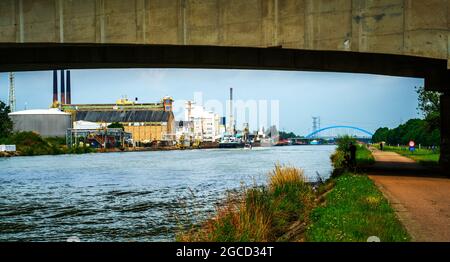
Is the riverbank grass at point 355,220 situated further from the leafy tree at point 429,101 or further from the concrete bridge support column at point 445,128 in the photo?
the leafy tree at point 429,101

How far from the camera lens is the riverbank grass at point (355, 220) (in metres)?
11.8

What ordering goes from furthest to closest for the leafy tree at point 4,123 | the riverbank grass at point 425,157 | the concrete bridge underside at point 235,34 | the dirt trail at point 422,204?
the leafy tree at point 4,123 → the riverbank grass at point 425,157 → the concrete bridge underside at point 235,34 → the dirt trail at point 422,204

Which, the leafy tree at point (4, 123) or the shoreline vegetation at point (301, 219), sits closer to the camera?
the shoreline vegetation at point (301, 219)

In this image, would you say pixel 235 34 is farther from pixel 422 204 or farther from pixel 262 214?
pixel 262 214

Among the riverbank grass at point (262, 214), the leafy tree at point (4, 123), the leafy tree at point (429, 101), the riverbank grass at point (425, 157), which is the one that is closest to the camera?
the riverbank grass at point (262, 214)

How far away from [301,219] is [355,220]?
12.6 ft

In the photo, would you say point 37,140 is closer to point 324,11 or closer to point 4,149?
point 4,149

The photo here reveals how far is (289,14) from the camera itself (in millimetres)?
29062

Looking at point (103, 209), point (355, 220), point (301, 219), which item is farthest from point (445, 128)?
point (355, 220)

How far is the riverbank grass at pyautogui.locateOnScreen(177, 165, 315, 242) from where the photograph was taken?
13.2 m

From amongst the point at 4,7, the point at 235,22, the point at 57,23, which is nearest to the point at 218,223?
the point at 235,22

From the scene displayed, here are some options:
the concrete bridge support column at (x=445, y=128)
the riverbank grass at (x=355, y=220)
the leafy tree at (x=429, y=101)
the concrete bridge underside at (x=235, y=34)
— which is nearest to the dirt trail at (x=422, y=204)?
the riverbank grass at (x=355, y=220)

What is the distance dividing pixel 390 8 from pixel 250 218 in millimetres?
17016

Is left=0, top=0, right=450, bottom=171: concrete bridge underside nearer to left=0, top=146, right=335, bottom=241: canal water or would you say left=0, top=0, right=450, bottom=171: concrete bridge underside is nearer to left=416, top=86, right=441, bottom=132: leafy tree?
left=0, top=146, right=335, bottom=241: canal water
